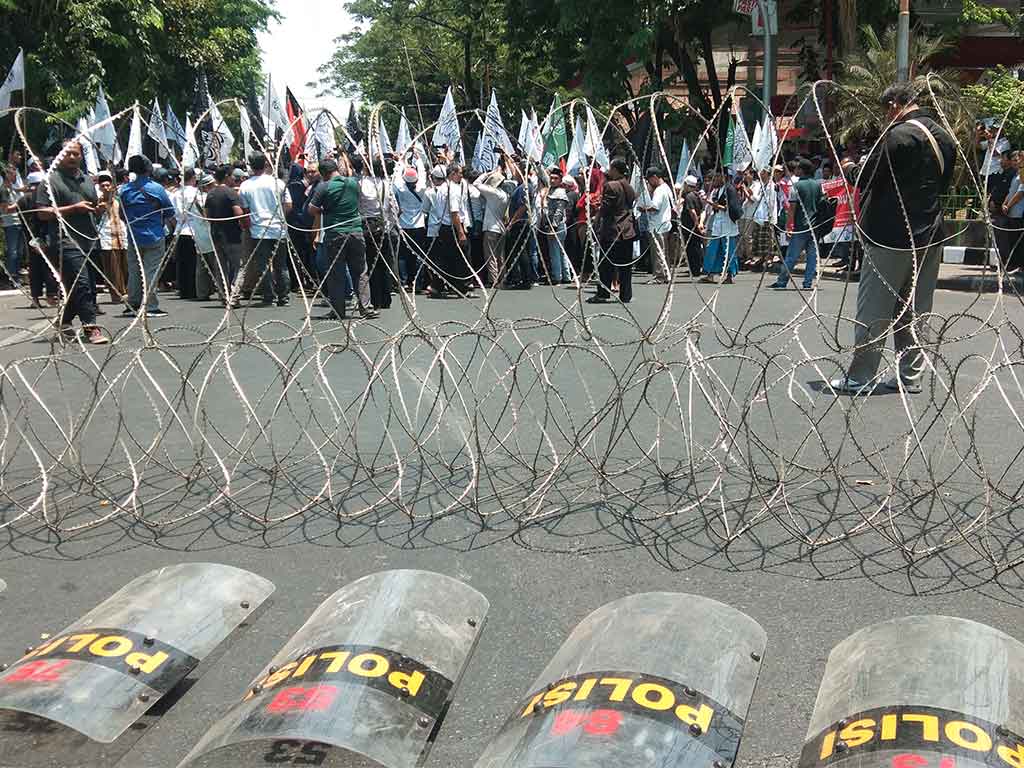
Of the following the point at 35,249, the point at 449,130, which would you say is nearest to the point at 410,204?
the point at 449,130

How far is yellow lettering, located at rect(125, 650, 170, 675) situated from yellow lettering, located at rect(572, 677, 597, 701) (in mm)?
1432

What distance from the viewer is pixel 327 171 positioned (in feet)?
36.2

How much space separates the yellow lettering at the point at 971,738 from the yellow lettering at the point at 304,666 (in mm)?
1805

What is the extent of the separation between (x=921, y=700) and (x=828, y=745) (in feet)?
0.93

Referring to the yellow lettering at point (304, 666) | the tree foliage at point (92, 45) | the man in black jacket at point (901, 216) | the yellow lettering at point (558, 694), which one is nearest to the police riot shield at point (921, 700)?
the yellow lettering at point (558, 694)

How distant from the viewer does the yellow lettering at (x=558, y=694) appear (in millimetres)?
2803

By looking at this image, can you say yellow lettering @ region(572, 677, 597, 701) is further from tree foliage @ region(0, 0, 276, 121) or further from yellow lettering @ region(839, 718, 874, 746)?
tree foliage @ region(0, 0, 276, 121)

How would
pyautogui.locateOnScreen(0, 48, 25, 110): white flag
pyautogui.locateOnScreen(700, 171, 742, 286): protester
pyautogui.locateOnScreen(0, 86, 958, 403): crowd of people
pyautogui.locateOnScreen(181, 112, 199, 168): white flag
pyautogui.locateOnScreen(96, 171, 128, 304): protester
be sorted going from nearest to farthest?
1. pyautogui.locateOnScreen(181, 112, 199, 168): white flag
2. pyautogui.locateOnScreen(0, 86, 958, 403): crowd of people
3. pyautogui.locateOnScreen(96, 171, 128, 304): protester
4. pyautogui.locateOnScreen(700, 171, 742, 286): protester
5. pyautogui.locateOnScreen(0, 48, 25, 110): white flag

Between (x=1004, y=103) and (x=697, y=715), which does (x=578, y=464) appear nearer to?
(x=697, y=715)

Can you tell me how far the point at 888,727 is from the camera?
2627mm

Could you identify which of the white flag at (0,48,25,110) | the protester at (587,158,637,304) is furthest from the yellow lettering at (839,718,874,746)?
the white flag at (0,48,25,110)

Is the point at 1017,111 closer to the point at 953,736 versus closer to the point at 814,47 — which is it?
the point at 953,736

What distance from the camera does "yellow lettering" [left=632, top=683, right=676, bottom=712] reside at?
108 inches

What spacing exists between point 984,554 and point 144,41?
1061 inches
